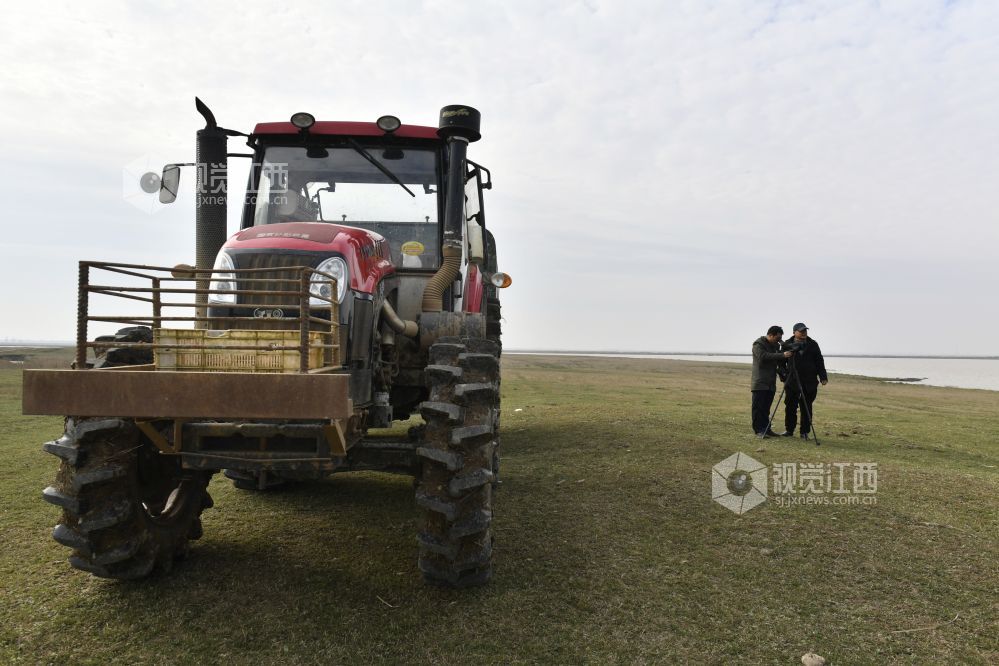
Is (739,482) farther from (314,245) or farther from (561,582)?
(314,245)

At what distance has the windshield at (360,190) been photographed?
602 cm

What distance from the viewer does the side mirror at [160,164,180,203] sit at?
5844mm

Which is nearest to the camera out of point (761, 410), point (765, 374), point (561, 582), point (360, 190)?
point (561, 582)

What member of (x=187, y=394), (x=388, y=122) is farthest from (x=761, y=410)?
(x=187, y=394)

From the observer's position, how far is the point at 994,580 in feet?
14.7

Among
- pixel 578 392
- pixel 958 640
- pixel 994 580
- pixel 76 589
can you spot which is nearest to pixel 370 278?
pixel 76 589

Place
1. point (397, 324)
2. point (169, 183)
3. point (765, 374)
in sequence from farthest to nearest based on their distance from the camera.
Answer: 1. point (765, 374)
2. point (169, 183)
3. point (397, 324)

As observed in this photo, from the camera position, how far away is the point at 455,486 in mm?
4203

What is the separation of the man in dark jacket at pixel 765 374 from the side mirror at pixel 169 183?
7943mm

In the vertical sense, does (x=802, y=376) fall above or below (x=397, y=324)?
below

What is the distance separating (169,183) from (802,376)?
8863mm

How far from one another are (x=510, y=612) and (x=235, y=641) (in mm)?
1537

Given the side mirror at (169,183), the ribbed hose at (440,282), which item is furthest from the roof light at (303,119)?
the ribbed hose at (440,282)

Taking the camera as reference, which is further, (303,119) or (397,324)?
(303,119)
